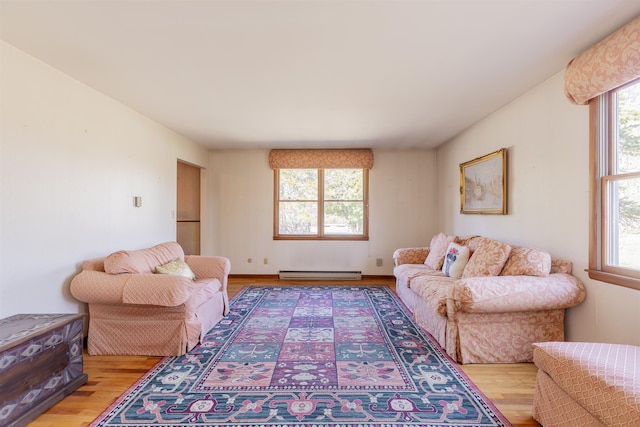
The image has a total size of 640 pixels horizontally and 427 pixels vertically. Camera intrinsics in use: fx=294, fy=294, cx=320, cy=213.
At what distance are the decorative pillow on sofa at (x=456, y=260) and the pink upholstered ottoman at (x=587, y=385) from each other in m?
1.60

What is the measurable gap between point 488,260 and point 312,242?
3187 millimetres

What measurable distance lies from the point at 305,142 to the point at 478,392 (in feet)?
13.1

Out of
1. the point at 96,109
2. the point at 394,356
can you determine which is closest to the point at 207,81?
the point at 96,109

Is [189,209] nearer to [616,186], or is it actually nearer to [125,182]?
[125,182]

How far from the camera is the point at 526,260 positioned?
2504mm

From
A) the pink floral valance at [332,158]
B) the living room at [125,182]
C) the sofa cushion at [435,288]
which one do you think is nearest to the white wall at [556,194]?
the living room at [125,182]

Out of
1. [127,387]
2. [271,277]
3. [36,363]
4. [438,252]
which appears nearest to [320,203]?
[271,277]

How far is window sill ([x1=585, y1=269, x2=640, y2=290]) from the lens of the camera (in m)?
1.88

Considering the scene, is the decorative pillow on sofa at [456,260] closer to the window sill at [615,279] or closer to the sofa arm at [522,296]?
the sofa arm at [522,296]

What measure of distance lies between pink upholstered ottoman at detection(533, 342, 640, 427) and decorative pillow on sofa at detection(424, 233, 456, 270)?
213 cm

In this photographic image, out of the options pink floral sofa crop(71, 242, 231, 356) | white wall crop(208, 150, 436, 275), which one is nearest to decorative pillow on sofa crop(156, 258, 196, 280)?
pink floral sofa crop(71, 242, 231, 356)

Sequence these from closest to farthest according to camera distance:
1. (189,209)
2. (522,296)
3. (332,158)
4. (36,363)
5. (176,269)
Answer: (36,363), (522,296), (176,269), (332,158), (189,209)

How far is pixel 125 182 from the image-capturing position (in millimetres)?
3238

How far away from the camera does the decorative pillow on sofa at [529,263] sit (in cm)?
241
